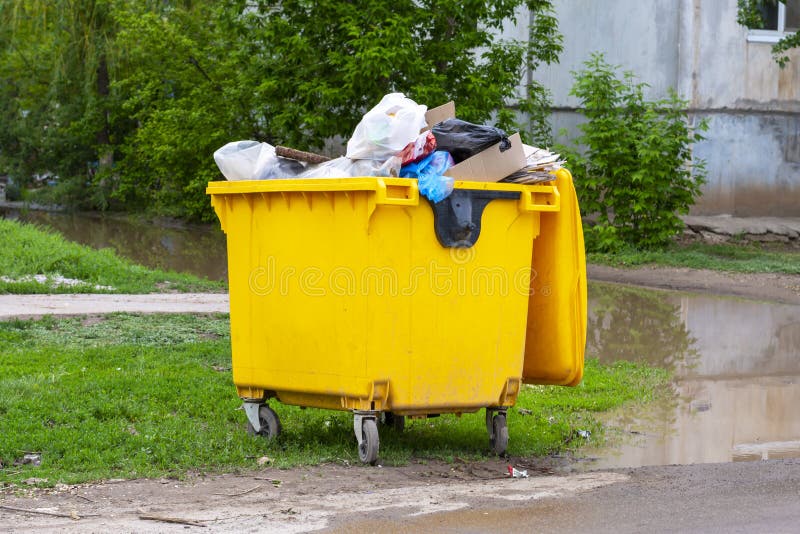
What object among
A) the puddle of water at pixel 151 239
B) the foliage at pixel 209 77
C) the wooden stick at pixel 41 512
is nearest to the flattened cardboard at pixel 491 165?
the wooden stick at pixel 41 512

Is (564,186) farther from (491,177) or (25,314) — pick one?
(25,314)

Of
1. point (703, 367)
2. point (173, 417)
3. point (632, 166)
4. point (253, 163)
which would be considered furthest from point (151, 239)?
point (253, 163)

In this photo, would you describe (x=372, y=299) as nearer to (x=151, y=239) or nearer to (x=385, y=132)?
(x=385, y=132)

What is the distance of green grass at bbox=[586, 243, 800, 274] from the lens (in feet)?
50.4

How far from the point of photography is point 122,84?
87.5 feet

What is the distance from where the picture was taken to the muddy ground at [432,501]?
4.60 m

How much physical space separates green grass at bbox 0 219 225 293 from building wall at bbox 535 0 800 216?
9.45 m

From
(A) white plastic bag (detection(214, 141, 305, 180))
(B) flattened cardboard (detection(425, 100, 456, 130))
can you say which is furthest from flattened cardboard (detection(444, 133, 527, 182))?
(A) white plastic bag (detection(214, 141, 305, 180))

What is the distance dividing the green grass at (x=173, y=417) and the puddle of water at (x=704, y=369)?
33cm

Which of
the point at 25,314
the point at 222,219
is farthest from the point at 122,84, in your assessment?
the point at 222,219

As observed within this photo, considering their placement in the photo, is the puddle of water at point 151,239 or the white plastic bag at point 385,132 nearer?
the white plastic bag at point 385,132

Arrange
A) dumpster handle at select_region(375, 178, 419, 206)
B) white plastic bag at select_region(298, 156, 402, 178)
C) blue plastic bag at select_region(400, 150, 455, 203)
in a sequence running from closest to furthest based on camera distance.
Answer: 1. dumpster handle at select_region(375, 178, 419, 206)
2. blue plastic bag at select_region(400, 150, 455, 203)
3. white plastic bag at select_region(298, 156, 402, 178)

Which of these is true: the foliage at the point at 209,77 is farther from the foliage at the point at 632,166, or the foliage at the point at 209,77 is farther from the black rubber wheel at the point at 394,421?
the black rubber wheel at the point at 394,421

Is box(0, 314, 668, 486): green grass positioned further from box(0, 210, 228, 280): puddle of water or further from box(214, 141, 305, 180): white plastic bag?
box(0, 210, 228, 280): puddle of water
